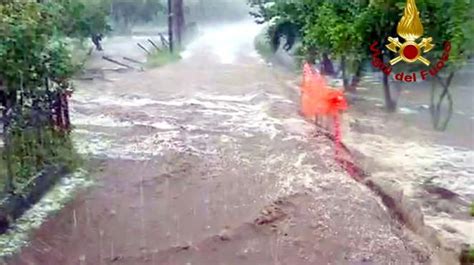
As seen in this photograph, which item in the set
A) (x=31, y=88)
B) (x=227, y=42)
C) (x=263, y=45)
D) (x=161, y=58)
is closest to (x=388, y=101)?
(x=31, y=88)

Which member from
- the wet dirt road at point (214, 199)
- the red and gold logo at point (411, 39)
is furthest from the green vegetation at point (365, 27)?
the wet dirt road at point (214, 199)

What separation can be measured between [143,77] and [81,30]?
11.5ft

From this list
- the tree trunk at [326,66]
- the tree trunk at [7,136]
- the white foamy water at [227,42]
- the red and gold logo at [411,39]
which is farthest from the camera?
the white foamy water at [227,42]

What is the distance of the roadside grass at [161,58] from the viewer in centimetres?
1681

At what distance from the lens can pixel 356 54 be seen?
8.50 metres

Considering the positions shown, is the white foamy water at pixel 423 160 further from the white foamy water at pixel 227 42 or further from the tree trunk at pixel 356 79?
the white foamy water at pixel 227 42

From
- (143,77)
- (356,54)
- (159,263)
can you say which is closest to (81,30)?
(143,77)

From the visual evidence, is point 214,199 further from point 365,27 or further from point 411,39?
point 365,27

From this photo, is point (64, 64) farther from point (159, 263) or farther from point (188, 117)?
point (188, 117)

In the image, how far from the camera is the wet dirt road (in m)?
4.40

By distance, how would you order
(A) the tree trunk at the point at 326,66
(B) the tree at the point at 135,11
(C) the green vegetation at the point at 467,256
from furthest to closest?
1. (B) the tree at the point at 135,11
2. (A) the tree trunk at the point at 326,66
3. (C) the green vegetation at the point at 467,256

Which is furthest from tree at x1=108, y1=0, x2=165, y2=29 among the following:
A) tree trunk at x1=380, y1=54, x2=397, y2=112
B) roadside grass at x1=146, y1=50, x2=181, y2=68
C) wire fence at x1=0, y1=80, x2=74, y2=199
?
wire fence at x1=0, y1=80, x2=74, y2=199

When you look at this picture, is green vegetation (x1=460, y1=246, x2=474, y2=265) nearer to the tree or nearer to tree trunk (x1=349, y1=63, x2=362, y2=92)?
tree trunk (x1=349, y1=63, x2=362, y2=92)

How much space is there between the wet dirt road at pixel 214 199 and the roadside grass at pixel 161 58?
21.0 feet
